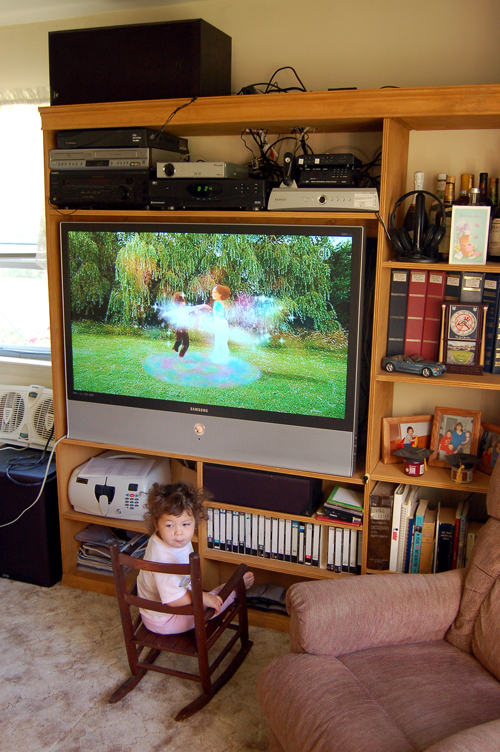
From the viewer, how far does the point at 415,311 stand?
95.1 inches

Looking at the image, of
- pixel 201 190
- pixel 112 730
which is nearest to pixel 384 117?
pixel 201 190

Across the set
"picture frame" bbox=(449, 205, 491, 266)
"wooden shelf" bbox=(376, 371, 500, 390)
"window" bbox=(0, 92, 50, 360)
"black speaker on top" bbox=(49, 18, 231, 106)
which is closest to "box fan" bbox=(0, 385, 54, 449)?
"window" bbox=(0, 92, 50, 360)

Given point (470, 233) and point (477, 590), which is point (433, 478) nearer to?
point (477, 590)

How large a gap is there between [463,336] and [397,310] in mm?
264

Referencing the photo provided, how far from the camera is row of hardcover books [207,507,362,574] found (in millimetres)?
2537

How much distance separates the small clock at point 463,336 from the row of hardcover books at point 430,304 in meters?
0.05

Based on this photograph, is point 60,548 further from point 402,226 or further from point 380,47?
point 380,47

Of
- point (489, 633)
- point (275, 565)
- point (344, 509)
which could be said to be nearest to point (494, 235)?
point (344, 509)

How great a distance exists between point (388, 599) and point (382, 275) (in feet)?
3.67

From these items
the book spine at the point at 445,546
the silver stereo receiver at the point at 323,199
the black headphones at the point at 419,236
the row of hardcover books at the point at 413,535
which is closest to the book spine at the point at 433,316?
the black headphones at the point at 419,236

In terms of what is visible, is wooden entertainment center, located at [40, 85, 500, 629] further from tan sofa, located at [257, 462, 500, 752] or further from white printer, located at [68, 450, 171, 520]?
tan sofa, located at [257, 462, 500, 752]

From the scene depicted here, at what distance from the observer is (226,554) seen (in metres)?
2.73

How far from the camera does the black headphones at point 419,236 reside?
7.34ft

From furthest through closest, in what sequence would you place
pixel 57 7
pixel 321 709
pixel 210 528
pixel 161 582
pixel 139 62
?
1. pixel 57 7
2. pixel 210 528
3. pixel 139 62
4. pixel 161 582
5. pixel 321 709
